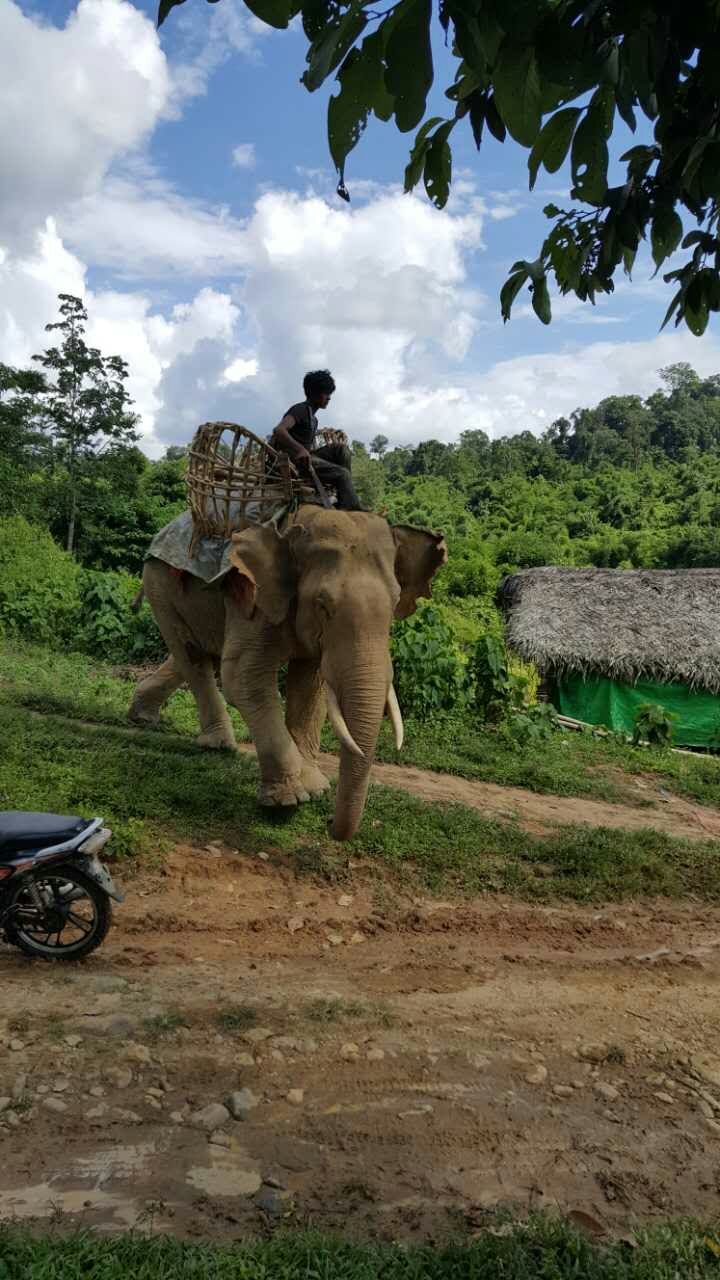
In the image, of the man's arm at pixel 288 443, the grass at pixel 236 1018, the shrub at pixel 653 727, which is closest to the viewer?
the grass at pixel 236 1018

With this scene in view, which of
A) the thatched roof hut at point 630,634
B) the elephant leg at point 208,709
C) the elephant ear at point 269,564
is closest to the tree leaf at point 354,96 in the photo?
the elephant ear at point 269,564

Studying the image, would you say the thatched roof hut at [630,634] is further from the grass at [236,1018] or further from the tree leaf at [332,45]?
the tree leaf at [332,45]

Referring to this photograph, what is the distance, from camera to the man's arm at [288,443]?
7.10 m

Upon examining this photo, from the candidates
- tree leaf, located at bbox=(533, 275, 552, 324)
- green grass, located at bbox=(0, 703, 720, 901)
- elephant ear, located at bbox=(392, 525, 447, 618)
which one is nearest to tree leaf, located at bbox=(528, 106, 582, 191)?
tree leaf, located at bbox=(533, 275, 552, 324)

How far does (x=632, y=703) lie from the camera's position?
52.8 feet

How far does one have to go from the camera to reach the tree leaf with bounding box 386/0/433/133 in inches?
62.9

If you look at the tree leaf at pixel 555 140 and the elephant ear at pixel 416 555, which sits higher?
the tree leaf at pixel 555 140

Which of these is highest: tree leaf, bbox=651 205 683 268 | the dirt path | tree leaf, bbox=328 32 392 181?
tree leaf, bbox=651 205 683 268

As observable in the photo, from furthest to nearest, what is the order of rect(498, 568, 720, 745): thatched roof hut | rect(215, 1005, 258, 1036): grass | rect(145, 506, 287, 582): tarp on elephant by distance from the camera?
rect(498, 568, 720, 745): thatched roof hut
rect(145, 506, 287, 582): tarp on elephant
rect(215, 1005, 258, 1036): grass

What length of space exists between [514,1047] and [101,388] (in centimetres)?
2539

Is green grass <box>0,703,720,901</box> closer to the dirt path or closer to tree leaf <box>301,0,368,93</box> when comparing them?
the dirt path

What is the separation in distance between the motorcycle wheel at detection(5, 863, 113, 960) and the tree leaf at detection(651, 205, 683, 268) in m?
3.95

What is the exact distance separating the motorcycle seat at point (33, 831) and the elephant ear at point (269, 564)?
97.2 inches

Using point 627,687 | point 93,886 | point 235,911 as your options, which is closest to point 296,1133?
point 93,886
